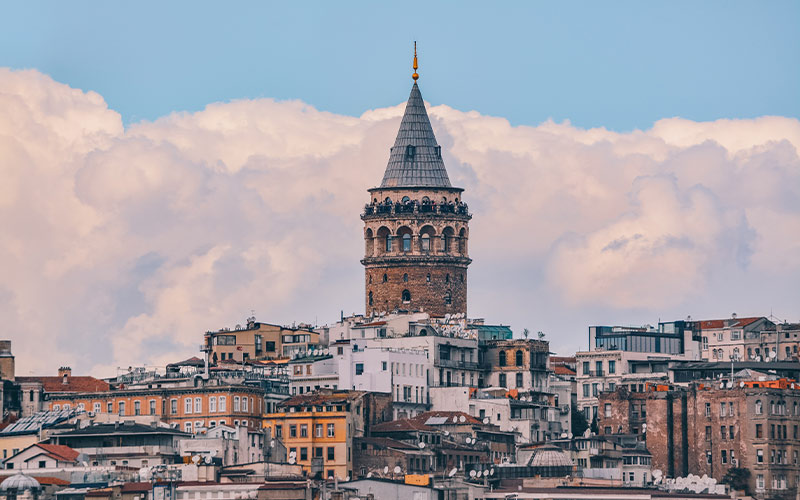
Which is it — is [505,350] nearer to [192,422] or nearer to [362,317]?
[362,317]

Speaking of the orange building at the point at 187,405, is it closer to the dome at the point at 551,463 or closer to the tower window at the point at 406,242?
the dome at the point at 551,463

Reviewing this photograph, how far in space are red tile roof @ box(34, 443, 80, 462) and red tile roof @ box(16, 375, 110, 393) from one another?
19.4 meters

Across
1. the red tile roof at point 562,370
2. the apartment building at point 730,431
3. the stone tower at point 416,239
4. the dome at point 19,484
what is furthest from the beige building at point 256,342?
the dome at point 19,484

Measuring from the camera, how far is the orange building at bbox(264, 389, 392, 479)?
520 ft

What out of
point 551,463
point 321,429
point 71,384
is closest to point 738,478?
point 551,463

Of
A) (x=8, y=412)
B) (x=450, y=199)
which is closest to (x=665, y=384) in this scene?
(x=450, y=199)

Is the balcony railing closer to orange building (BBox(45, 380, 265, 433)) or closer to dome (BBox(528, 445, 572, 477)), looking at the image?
orange building (BBox(45, 380, 265, 433))

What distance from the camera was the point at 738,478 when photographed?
166 meters

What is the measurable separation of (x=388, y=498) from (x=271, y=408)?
68.4ft

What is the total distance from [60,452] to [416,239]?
3792 centimetres

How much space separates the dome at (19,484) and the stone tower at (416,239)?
4459 centimetres

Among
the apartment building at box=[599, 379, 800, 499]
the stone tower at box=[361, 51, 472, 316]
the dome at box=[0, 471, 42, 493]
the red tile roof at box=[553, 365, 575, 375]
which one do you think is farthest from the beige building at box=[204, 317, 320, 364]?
the dome at box=[0, 471, 42, 493]

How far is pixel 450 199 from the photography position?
625 feet

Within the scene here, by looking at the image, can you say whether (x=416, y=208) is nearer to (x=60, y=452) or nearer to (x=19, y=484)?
(x=60, y=452)
